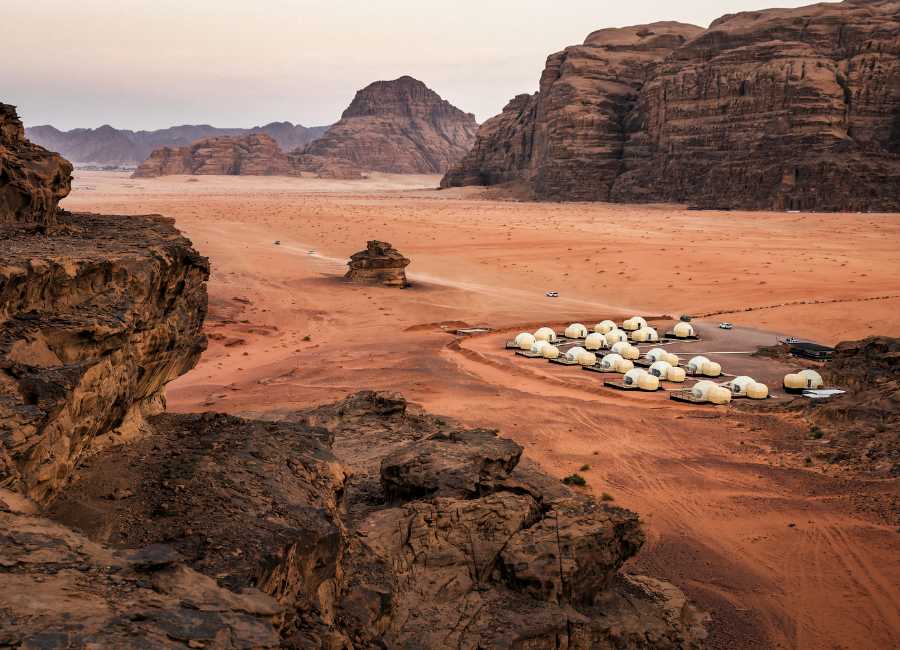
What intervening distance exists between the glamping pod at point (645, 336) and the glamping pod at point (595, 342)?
1893 millimetres

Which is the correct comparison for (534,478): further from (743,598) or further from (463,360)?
(463,360)

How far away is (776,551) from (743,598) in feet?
5.09

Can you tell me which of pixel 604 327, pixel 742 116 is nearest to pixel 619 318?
pixel 604 327

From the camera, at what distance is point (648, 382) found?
21266mm

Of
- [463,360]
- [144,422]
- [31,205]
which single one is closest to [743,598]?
[144,422]

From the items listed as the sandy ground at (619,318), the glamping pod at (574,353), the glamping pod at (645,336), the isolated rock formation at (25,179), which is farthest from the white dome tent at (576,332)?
the isolated rock formation at (25,179)

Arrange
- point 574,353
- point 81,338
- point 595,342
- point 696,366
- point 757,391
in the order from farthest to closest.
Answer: point 595,342 → point 574,353 → point 696,366 → point 757,391 → point 81,338

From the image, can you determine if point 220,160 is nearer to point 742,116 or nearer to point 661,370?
point 742,116

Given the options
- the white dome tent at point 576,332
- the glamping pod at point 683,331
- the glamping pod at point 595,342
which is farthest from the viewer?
the glamping pod at point 683,331

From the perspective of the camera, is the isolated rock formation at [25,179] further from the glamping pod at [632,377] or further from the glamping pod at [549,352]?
the glamping pod at [549,352]

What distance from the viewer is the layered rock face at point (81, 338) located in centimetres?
565

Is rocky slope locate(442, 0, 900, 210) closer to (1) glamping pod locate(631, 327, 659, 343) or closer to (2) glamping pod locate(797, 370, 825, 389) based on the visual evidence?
(1) glamping pod locate(631, 327, 659, 343)

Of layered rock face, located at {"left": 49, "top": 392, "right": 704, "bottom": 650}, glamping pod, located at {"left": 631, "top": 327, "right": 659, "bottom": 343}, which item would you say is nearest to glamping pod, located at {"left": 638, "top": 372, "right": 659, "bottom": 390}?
glamping pod, located at {"left": 631, "top": 327, "right": 659, "bottom": 343}

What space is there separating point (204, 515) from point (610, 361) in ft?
61.4
